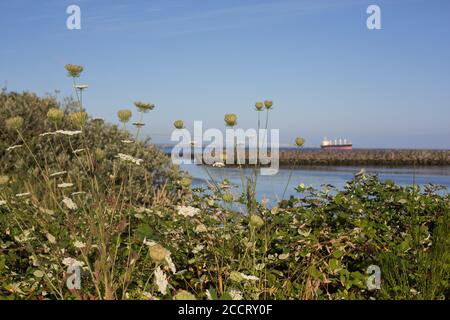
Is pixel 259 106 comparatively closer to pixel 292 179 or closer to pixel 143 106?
pixel 143 106

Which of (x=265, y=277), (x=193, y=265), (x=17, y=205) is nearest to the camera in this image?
(x=265, y=277)

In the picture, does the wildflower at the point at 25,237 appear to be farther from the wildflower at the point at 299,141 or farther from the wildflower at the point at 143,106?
the wildflower at the point at 299,141

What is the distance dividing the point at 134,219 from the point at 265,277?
1.86m

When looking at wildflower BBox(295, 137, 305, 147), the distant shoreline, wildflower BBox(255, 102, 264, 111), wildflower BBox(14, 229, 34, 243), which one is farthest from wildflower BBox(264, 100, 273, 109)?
the distant shoreline

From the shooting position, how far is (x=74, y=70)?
4.16m

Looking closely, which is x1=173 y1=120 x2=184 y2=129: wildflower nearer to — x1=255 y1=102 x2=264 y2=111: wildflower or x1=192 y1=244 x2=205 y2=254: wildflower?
x1=255 y1=102 x2=264 y2=111: wildflower

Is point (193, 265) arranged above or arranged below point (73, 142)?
below

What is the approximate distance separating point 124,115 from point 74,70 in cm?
51

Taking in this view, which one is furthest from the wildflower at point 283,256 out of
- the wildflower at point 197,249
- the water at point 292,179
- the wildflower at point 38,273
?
the water at point 292,179

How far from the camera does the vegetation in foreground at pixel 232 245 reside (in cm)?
375

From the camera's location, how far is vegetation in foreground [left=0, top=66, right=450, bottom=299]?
375 cm

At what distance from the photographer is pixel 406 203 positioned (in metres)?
5.20
